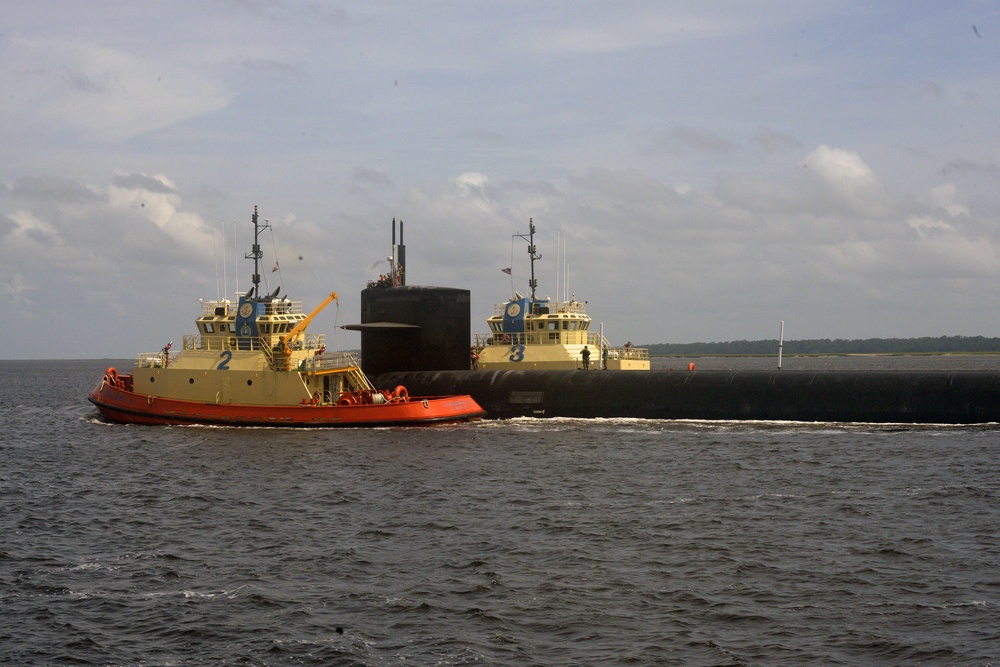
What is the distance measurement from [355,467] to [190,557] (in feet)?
38.2

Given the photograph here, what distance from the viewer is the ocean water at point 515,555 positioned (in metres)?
14.8

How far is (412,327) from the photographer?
1802 inches

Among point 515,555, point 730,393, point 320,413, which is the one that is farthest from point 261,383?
point 515,555

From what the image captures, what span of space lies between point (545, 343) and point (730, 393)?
11.7 m

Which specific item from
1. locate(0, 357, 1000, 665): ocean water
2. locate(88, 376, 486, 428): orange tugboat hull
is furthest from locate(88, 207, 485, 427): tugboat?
locate(0, 357, 1000, 665): ocean water

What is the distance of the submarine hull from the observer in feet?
119

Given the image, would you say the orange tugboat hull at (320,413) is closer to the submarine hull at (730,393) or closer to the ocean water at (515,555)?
the submarine hull at (730,393)

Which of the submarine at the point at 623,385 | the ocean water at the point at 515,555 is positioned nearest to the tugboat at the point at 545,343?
the submarine at the point at 623,385

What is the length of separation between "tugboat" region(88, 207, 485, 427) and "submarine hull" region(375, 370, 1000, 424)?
2.08 metres

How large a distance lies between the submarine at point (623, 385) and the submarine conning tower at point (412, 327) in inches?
1.8

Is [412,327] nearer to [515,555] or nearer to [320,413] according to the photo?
[320,413]

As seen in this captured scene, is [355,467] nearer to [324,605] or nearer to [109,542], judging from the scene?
[109,542]

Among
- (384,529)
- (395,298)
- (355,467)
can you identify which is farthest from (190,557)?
(395,298)

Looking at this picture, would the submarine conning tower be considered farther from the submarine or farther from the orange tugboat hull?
the orange tugboat hull
